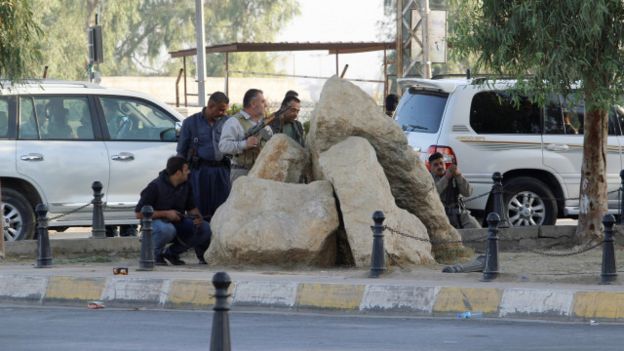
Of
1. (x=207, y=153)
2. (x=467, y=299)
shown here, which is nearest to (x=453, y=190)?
(x=207, y=153)

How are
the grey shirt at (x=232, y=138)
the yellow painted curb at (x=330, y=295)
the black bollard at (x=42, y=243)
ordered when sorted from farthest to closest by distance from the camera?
the grey shirt at (x=232, y=138), the black bollard at (x=42, y=243), the yellow painted curb at (x=330, y=295)

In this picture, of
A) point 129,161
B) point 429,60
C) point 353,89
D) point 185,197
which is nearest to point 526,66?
point 353,89

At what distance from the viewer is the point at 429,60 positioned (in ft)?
83.5

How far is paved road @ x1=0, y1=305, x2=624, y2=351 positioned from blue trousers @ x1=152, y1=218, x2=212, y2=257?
2.27 metres

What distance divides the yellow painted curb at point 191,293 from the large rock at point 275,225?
148 cm

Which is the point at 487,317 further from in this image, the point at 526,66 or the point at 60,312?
the point at 526,66

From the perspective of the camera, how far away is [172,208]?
1407cm

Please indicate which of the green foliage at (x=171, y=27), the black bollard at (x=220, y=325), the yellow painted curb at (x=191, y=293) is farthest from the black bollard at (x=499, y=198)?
the green foliage at (x=171, y=27)

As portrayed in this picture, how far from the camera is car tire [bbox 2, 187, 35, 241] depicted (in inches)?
658

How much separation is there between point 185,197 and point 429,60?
39.2 ft

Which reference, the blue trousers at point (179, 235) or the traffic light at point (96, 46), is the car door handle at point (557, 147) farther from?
the traffic light at point (96, 46)

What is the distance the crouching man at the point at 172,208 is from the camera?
14.0 m

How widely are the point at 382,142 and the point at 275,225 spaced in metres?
1.63

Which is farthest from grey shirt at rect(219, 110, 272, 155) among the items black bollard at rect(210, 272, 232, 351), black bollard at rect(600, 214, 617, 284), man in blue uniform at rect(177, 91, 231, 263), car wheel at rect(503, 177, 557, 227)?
black bollard at rect(210, 272, 232, 351)
